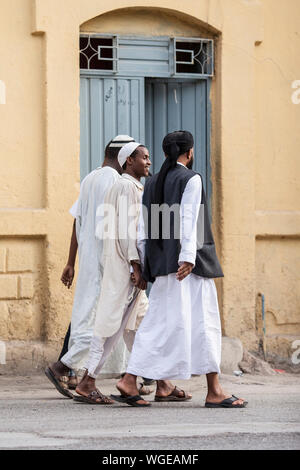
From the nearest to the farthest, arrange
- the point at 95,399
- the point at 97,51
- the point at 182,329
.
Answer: the point at 182,329 < the point at 95,399 < the point at 97,51

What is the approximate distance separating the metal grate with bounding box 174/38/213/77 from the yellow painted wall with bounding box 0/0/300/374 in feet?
0.29

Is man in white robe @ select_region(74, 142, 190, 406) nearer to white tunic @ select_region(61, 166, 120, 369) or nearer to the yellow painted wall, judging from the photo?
white tunic @ select_region(61, 166, 120, 369)

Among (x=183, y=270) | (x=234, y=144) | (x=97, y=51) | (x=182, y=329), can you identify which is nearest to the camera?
(x=183, y=270)

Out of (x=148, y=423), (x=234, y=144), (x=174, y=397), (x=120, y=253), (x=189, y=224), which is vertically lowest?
(x=174, y=397)

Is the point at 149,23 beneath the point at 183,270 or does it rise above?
above

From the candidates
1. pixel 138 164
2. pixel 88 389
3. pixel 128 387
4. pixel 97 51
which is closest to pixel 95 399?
pixel 88 389

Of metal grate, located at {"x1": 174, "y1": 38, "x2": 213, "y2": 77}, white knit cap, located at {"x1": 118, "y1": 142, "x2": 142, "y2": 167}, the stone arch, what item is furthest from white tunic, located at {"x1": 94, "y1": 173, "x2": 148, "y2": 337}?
metal grate, located at {"x1": 174, "y1": 38, "x2": 213, "y2": 77}

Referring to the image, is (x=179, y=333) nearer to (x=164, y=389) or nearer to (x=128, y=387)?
(x=128, y=387)

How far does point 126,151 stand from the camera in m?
7.50

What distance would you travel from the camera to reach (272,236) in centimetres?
980

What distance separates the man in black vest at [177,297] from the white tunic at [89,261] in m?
0.70

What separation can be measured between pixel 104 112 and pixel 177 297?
9.01ft

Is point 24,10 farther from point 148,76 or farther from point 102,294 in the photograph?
point 102,294
